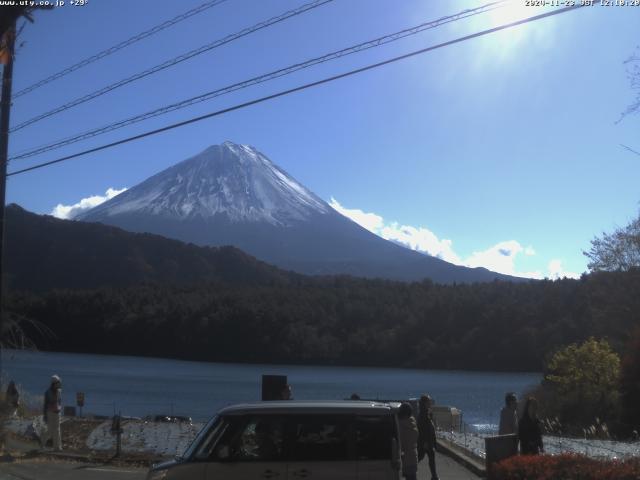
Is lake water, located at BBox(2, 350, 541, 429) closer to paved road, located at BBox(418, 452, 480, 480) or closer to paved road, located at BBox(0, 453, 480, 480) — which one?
paved road, located at BBox(0, 453, 480, 480)

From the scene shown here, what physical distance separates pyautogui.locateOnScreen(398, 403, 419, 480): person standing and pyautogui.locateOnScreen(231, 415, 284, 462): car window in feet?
7.32

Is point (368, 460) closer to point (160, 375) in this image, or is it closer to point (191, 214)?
point (160, 375)

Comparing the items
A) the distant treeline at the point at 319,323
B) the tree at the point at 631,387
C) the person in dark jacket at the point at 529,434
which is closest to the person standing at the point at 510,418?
the person in dark jacket at the point at 529,434

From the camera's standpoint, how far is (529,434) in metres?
11.2

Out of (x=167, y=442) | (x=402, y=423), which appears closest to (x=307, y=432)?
(x=402, y=423)

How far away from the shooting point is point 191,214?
637 feet

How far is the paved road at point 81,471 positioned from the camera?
13.2 meters

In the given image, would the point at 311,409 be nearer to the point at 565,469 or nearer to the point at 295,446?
the point at 295,446

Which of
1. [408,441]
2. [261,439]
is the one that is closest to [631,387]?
[408,441]

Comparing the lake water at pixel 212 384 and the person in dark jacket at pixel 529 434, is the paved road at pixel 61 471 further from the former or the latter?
the lake water at pixel 212 384

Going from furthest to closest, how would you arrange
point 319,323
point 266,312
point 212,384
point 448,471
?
point 319,323
point 266,312
point 212,384
point 448,471

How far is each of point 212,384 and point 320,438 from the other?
5577cm

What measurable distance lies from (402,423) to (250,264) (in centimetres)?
12593

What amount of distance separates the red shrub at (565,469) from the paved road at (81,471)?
3.46m
